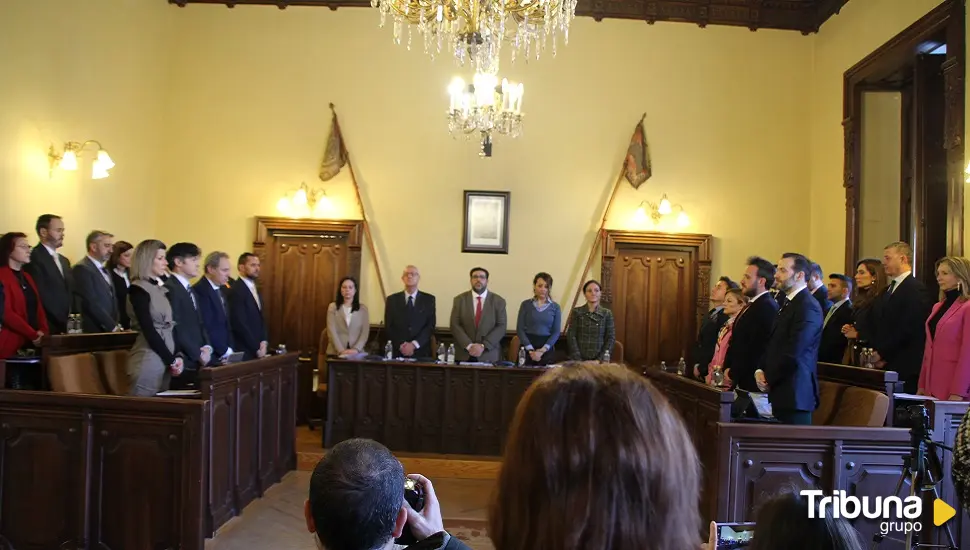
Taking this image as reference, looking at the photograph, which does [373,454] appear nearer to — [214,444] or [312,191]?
[214,444]

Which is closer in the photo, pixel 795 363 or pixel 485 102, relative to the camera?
pixel 795 363

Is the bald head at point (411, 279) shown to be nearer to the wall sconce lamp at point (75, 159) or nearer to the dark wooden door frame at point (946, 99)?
the wall sconce lamp at point (75, 159)

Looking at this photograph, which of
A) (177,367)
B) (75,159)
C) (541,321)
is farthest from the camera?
(541,321)

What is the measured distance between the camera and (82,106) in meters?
6.70

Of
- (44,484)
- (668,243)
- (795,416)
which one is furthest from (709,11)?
(44,484)

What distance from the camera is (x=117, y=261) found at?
6617 millimetres

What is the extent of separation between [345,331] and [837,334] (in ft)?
14.2

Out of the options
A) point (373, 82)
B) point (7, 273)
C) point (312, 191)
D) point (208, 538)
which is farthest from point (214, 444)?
point (373, 82)

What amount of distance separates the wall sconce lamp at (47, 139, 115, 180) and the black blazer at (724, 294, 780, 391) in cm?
562

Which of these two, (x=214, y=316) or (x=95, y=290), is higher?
(x=95, y=290)

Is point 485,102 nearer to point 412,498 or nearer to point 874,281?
point 874,281

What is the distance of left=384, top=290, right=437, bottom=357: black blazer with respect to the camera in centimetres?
695

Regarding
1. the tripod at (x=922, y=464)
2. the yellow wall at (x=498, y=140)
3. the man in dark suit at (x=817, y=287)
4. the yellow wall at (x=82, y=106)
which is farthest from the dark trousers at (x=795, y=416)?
the yellow wall at (x=82, y=106)

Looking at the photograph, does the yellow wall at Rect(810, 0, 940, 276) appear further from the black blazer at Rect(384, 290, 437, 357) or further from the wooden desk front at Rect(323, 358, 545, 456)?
the black blazer at Rect(384, 290, 437, 357)
